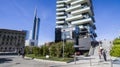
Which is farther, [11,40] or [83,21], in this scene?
[11,40]

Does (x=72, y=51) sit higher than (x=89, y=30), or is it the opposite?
(x=89, y=30)

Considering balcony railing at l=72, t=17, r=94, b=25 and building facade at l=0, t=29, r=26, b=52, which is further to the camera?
building facade at l=0, t=29, r=26, b=52

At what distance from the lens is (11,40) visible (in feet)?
291

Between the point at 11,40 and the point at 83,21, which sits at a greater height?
the point at 83,21

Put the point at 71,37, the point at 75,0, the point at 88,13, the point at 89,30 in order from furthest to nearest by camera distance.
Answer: the point at 75,0 < the point at 88,13 < the point at 89,30 < the point at 71,37

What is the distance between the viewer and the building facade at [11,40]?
84.8 meters

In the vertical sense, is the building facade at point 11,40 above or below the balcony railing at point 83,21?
below

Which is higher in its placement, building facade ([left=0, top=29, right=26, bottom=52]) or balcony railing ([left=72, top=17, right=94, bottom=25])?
balcony railing ([left=72, top=17, right=94, bottom=25])

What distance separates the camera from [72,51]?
28234 mm

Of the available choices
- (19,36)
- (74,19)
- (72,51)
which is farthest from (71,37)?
(19,36)

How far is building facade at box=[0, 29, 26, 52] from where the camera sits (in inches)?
3337

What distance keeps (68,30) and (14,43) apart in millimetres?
47303

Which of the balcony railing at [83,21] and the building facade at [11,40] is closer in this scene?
the balcony railing at [83,21]

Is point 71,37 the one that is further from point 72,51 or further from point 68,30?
point 72,51
